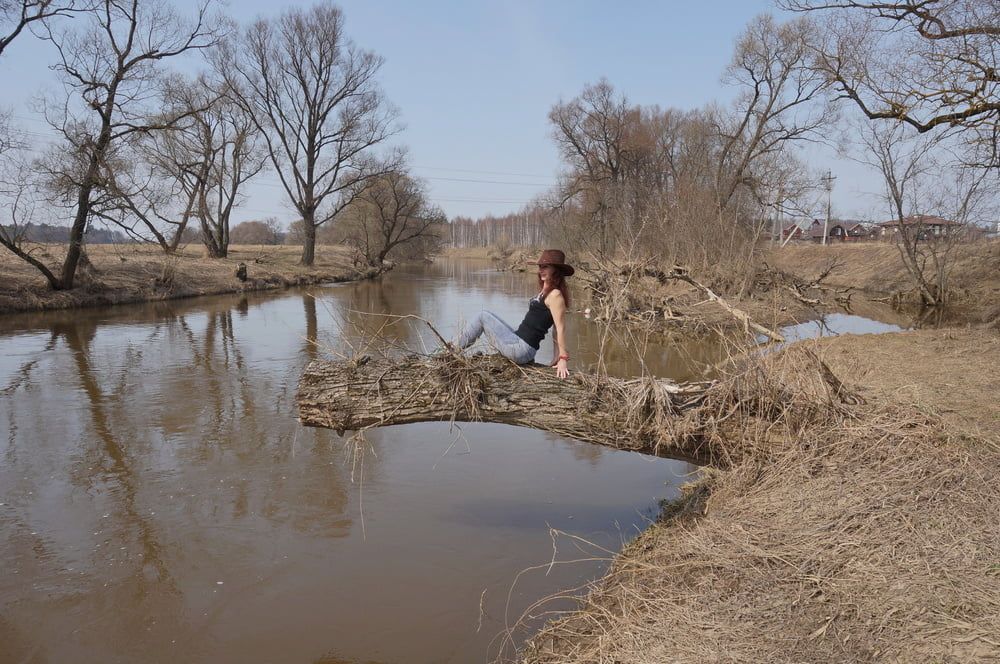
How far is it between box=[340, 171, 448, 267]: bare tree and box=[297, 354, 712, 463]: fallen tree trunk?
4056cm

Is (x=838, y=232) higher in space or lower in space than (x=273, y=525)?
higher

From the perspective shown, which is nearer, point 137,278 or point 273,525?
point 273,525

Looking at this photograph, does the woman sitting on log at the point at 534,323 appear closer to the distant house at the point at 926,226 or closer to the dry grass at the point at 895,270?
the dry grass at the point at 895,270

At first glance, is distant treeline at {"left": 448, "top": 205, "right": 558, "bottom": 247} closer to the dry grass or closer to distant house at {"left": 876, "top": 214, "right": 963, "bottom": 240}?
the dry grass

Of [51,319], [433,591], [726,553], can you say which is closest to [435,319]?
[51,319]

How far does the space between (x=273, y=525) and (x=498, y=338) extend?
2.83 meters

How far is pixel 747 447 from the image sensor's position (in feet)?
14.8

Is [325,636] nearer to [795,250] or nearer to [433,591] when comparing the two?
[433,591]

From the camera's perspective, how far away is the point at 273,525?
5.60m

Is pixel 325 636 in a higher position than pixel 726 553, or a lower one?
lower

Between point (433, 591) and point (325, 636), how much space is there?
2.73 feet

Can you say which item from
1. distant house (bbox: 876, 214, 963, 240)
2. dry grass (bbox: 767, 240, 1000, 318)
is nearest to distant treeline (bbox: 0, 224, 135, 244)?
dry grass (bbox: 767, 240, 1000, 318)

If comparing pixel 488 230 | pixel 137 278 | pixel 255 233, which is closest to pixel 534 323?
pixel 137 278

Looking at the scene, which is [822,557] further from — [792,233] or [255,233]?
[255,233]
